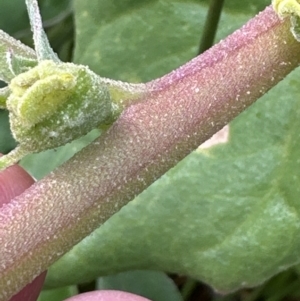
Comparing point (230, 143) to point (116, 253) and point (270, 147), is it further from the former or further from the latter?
point (116, 253)

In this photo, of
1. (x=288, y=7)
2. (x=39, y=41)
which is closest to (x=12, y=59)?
(x=39, y=41)

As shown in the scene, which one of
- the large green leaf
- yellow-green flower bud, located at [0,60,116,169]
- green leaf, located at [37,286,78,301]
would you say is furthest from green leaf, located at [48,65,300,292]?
yellow-green flower bud, located at [0,60,116,169]

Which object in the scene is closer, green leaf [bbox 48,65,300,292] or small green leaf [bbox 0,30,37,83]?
small green leaf [bbox 0,30,37,83]

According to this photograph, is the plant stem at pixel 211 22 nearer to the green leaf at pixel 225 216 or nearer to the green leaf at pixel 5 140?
the green leaf at pixel 225 216

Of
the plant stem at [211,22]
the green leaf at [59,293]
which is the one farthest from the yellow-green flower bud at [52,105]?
the green leaf at [59,293]

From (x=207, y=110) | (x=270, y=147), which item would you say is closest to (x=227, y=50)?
(x=207, y=110)

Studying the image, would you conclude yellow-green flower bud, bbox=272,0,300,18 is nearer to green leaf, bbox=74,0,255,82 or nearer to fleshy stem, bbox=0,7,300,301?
fleshy stem, bbox=0,7,300,301
